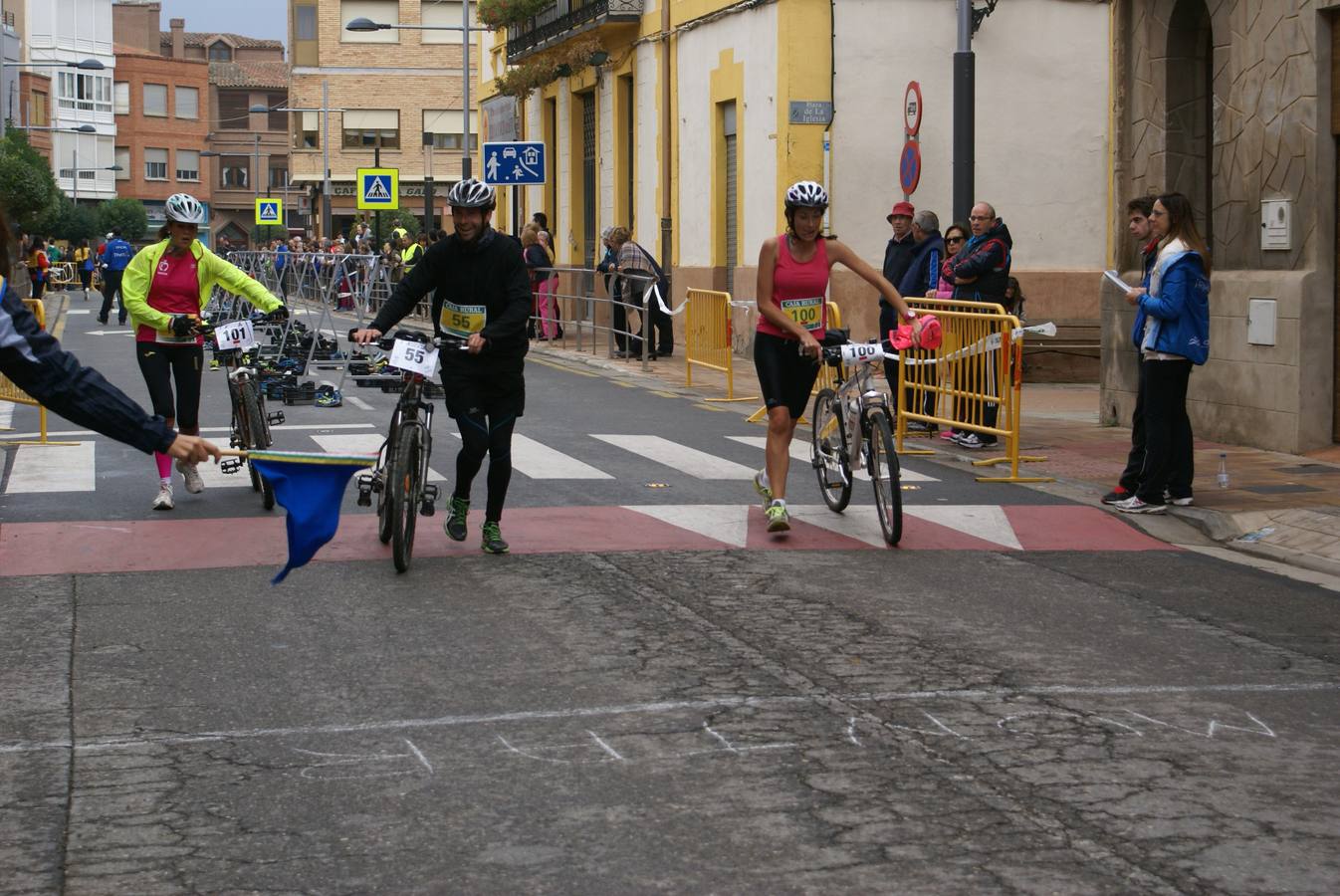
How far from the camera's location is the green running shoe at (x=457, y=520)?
31.6 ft

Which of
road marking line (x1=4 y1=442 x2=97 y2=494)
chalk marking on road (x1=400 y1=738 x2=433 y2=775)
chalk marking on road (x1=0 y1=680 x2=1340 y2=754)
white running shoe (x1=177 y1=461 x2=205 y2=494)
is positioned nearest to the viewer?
chalk marking on road (x1=400 y1=738 x2=433 y2=775)

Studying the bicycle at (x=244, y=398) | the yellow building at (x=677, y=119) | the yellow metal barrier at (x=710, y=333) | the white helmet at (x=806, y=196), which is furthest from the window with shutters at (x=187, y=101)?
the white helmet at (x=806, y=196)


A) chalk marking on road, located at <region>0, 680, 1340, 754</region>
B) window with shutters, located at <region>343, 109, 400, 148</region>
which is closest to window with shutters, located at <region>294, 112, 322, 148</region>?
window with shutters, located at <region>343, 109, 400, 148</region>

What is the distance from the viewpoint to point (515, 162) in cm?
2986

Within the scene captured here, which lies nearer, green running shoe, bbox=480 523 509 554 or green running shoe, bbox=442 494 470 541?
green running shoe, bbox=480 523 509 554

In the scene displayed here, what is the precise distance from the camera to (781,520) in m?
10.1

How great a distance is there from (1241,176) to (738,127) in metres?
12.5

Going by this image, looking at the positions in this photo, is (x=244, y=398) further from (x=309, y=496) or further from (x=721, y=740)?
(x=721, y=740)

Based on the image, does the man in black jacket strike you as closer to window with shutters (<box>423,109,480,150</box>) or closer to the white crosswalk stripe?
the white crosswalk stripe

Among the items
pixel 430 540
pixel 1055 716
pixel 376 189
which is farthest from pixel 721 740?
pixel 376 189

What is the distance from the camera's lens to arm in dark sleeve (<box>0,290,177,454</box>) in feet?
14.7

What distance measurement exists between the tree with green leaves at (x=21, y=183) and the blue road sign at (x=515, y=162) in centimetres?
2033

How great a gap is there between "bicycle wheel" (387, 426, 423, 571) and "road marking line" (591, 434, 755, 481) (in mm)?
3889

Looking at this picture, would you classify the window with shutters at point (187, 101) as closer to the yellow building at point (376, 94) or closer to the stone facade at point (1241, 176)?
the yellow building at point (376, 94)
